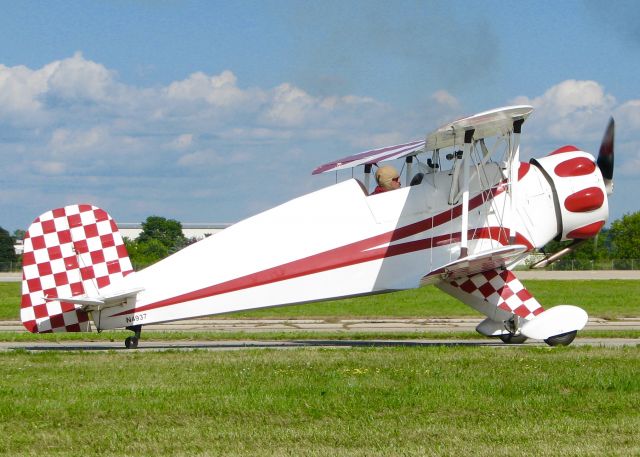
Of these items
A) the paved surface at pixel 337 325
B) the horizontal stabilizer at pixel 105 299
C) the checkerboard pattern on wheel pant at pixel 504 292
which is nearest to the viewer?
the horizontal stabilizer at pixel 105 299

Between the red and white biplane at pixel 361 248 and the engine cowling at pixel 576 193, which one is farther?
the engine cowling at pixel 576 193

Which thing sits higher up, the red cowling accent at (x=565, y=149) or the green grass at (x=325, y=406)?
the red cowling accent at (x=565, y=149)

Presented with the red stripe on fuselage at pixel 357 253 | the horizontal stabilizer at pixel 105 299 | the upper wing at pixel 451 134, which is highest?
the upper wing at pixel 451 134

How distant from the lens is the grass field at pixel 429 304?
26.4 m

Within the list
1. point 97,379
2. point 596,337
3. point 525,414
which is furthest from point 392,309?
point 525,414

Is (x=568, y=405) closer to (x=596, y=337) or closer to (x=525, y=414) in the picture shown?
(x=525, y=414)

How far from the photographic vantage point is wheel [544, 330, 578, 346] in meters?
14.2

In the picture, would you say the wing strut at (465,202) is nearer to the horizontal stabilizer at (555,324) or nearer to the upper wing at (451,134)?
the upper wing at (451,134)

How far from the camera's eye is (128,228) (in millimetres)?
95625

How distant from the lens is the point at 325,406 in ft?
27.8

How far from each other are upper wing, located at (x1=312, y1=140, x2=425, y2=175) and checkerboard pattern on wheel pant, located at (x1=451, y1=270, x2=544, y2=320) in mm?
2309

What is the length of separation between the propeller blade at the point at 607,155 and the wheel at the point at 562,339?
9.02 feet

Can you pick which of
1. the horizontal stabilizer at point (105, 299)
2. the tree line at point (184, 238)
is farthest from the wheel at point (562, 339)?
the tree line at point (184, 238)

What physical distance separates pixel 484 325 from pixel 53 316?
22.2 ft
